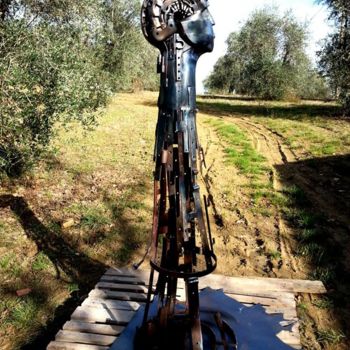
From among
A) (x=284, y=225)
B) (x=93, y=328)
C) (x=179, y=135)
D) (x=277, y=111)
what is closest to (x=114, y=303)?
(x=93, y=328)

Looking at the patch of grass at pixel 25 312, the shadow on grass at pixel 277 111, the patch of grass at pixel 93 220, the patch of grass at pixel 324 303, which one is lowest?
the patch of grass at pixel 25 312

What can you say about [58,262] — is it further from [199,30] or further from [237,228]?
[199,30]

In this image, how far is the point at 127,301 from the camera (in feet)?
16.9

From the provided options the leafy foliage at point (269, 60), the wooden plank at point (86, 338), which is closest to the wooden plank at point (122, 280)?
the wooden plank at point (86, 338)

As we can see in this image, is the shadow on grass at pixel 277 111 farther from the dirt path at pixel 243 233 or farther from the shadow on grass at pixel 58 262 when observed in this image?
the shadow on grass at pixel 58 262

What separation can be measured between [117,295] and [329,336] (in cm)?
286

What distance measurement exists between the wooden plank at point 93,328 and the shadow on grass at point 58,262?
500 mm

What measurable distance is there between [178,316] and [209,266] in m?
1.20

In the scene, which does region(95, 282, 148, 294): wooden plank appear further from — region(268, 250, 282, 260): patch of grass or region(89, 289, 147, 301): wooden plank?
region(268, 250, 282, 260): patch of grass

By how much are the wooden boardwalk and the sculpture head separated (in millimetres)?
3387

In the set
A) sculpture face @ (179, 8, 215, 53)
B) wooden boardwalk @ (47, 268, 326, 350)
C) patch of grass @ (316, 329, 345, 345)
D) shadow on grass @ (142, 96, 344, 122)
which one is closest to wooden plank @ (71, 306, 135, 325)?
wooden boardwalk @ (47, 268, 326, 350)

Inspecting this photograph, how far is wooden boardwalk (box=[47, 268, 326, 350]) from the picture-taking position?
14.3 ft

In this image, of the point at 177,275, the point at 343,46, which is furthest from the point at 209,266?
the point at 343,46

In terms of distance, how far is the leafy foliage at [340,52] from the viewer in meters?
18.2
